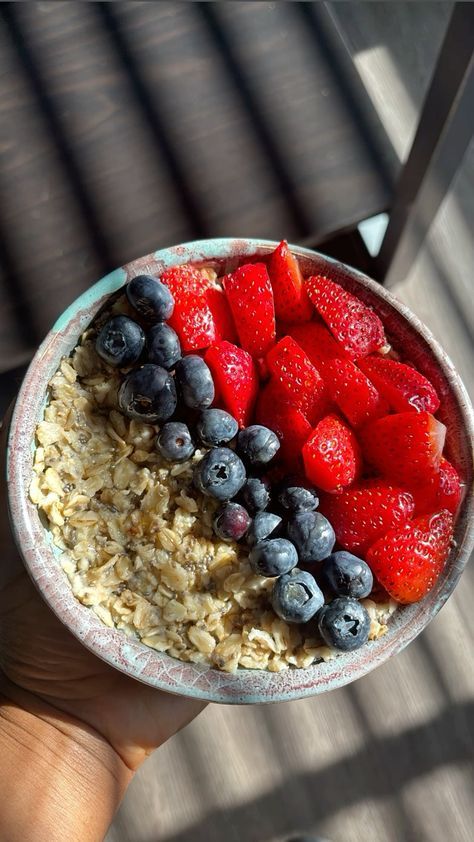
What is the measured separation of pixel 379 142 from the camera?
59.5 inches

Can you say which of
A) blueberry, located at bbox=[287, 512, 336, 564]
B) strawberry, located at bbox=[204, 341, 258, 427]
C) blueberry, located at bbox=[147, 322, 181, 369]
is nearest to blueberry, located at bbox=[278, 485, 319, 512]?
blueberry, located at bbox=[287, 512, 336, 564]

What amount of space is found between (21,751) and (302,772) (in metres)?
0.68

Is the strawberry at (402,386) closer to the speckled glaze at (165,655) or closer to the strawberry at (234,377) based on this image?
the speckled glaze at (165,655)

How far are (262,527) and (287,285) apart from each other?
321 millimetres

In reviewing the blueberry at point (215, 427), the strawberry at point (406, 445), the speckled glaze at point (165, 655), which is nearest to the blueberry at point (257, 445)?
the blueberry at point (215, 427)

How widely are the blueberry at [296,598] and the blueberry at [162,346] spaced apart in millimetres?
306

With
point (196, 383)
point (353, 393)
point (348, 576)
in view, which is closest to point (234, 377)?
point (196, 383)

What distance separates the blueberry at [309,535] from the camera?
92cm

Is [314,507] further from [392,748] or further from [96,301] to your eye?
[392,748]

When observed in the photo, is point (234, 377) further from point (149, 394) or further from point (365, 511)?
point (365, 511)

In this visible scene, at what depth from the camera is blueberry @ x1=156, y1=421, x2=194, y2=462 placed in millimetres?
932

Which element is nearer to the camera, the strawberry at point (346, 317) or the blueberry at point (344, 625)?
the blueberry at point (344, 625)

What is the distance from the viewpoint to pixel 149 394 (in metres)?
0.93

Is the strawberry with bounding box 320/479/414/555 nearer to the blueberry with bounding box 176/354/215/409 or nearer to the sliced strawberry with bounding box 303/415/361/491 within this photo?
the sliced strawberry with bounding box 303/415/361/491
